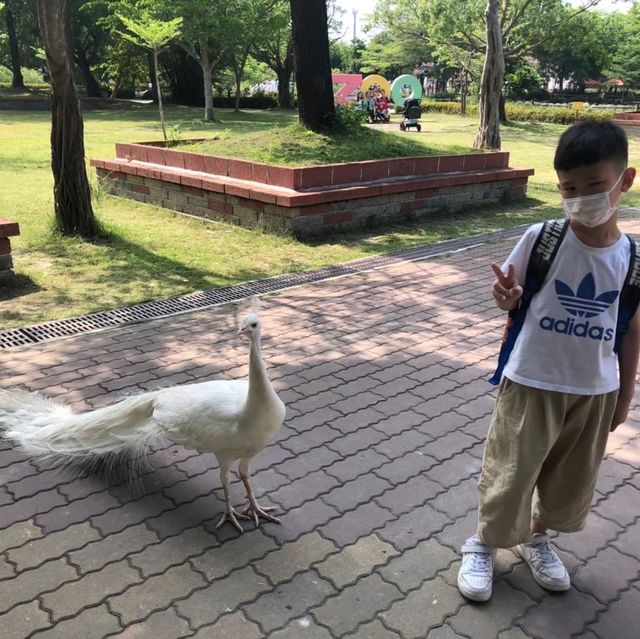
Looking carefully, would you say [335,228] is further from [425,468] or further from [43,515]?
[43,515]

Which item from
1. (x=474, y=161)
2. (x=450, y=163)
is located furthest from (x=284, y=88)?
(x=450, y=163)

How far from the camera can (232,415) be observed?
2709mm

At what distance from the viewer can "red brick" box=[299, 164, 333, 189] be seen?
810cm

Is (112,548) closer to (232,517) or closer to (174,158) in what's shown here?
(232,517)

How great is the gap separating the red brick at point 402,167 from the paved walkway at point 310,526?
16.1ft

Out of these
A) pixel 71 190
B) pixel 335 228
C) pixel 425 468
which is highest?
pixel 71 190

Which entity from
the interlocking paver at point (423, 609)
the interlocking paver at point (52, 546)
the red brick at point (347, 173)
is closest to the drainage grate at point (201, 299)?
the red brick at point (347, 173)

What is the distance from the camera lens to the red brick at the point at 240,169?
871cm

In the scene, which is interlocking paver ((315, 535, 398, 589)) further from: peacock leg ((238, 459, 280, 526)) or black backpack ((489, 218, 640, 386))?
black backpack ((489, 218, 640, 386))

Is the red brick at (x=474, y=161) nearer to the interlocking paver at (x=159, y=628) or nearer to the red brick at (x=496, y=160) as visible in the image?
the red brick at (x=496, y=160)

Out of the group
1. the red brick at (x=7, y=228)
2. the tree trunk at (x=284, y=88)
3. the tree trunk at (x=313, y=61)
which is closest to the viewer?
the red brick at (x=7, y=228)

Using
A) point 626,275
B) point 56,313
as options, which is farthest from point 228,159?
point 626,275

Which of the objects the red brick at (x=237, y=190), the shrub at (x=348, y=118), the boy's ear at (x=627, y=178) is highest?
the shrub at (x=348, y=118)

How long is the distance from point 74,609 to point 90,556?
31cm
